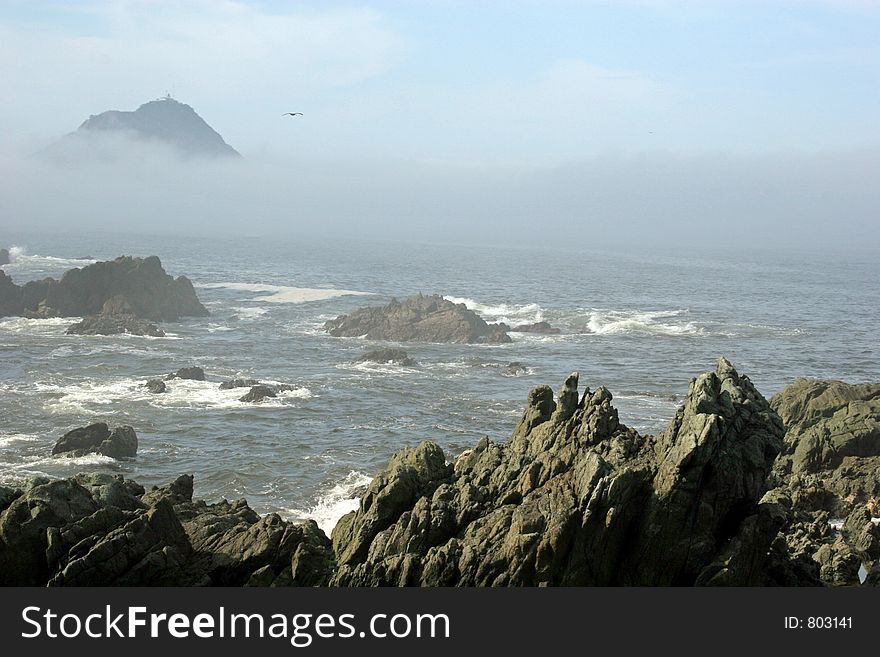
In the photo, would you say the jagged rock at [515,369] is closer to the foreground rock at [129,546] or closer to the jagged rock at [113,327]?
the jagged rock at [113,327]

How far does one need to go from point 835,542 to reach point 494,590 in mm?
18408

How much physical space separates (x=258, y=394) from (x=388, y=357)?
58.9 ft

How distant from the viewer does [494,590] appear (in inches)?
869

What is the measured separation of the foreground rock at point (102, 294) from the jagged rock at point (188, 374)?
29231 millimetres

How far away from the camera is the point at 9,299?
9869 centimetres

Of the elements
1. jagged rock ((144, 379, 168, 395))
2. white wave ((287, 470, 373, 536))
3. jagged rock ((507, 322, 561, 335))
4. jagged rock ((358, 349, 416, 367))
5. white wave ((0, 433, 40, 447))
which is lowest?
white wave ((287, 470, 373, 536))

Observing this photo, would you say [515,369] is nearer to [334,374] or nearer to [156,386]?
[334,374]

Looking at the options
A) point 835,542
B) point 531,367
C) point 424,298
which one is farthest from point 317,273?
point 835,542

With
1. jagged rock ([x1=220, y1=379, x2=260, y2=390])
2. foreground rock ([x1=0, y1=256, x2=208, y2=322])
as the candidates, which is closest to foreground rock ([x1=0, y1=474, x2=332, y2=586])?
jagged rock ([x1=220, y1=379, x2=260, y2=390])

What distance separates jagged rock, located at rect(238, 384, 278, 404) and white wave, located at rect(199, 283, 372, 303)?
199ft

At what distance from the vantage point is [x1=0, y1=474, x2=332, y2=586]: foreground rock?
2562 centimetres

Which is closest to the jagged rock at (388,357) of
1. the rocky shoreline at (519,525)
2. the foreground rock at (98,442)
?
the foreground rock at (98,442)

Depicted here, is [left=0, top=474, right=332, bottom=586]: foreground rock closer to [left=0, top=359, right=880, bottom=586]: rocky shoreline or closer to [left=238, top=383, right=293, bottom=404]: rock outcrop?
[left=0, top=359, right=880, bottom=586]: rocky shoreline

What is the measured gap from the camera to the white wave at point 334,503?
40.8 m
